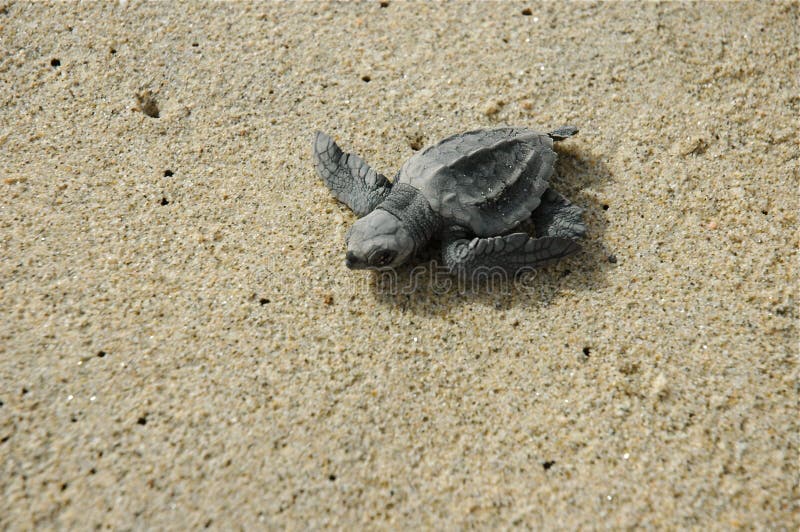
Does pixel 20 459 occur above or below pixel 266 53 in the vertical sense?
below

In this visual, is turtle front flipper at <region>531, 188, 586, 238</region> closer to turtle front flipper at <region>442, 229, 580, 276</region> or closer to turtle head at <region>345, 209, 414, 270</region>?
turtle front flipper at <region>442, 229, 580, 276</region>

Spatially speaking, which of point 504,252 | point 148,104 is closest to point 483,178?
point 504,252

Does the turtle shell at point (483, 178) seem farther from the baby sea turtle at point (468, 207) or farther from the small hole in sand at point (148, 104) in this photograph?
the small hole in sand at point (148, 104)

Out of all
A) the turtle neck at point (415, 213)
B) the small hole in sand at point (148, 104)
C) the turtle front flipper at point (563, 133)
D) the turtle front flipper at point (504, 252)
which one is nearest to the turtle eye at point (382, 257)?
the turtle neck at point (415, 213)

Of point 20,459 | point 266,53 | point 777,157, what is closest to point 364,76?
point 266,53

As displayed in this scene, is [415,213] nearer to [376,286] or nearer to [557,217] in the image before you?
[376,286]

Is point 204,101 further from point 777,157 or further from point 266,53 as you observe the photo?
point 777,157
